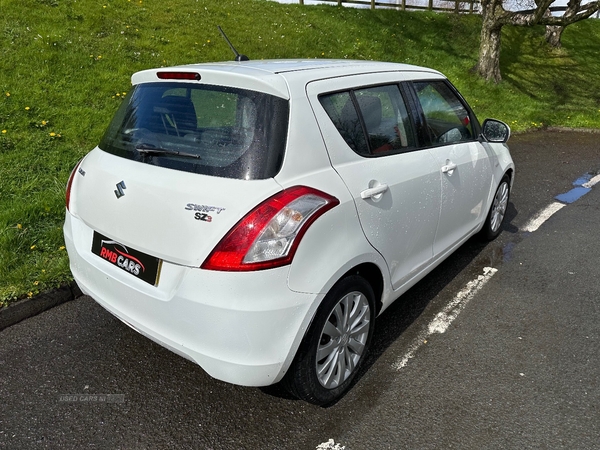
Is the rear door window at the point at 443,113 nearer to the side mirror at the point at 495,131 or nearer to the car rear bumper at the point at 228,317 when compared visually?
the side mirror at the point at 495,131

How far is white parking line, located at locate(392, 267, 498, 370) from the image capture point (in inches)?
122

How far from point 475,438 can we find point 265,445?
1.06 meters

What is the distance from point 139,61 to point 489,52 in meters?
9.70

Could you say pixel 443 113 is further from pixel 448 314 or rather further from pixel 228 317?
pixel 228 317

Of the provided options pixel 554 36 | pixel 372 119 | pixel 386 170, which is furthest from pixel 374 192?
pixel 554 36

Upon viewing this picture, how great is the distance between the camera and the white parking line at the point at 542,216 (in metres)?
5.25

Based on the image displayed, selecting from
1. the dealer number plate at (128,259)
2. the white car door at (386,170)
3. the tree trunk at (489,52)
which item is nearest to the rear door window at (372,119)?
the white car door at (386,170)

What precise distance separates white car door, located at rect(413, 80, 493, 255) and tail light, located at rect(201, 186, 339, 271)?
1.50m

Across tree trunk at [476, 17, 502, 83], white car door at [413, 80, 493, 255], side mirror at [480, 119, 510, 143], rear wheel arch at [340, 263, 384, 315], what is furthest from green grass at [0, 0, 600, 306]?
side mirror at [480, 119, 510, 143]

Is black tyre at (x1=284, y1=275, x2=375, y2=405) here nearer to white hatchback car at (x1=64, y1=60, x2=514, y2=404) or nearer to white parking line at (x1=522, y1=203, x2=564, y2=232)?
white hatchback car at (x1=64, y1=60, x2=514, y2=404)

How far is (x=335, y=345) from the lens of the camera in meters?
2.58

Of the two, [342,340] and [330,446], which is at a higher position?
[342,340]

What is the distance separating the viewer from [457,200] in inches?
140

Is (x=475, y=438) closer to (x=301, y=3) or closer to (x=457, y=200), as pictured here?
(x=457, y=200)
